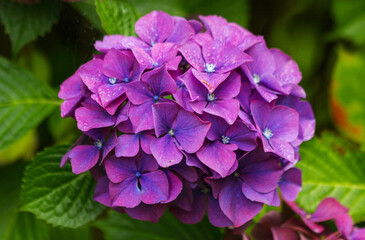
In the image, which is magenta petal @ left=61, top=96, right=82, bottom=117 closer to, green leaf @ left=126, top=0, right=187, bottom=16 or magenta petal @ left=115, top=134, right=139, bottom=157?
magenta petal @ left=115, top=134, right=139, bottom=157

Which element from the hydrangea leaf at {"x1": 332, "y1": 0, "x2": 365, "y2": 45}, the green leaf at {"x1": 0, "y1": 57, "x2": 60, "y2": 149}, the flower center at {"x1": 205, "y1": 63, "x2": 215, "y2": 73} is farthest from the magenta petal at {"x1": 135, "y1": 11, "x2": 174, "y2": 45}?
the hydrangea leaf at {"x1": 332, "y1": 0, "x2": 365, "y2": 45}

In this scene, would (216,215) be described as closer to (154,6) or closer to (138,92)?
(138,92)

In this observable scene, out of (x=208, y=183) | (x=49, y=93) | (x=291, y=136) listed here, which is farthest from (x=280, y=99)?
(x=49, y=93)

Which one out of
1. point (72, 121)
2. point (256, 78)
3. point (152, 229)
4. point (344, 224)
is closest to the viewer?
point (256, 78)

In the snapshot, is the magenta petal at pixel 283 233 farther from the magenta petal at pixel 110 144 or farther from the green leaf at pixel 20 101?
the green leaf at pixel 20 101

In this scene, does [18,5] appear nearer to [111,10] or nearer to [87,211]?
[111,10]

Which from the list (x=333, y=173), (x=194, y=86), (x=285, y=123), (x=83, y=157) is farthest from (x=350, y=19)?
(x=83, y=157)
